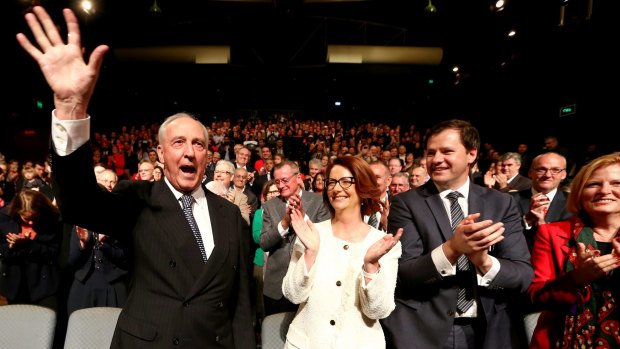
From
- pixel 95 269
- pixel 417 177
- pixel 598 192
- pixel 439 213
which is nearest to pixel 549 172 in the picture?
pixel 417 177

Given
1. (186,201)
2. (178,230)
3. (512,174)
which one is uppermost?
(512,174)

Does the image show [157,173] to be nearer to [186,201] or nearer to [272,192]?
[272,192]

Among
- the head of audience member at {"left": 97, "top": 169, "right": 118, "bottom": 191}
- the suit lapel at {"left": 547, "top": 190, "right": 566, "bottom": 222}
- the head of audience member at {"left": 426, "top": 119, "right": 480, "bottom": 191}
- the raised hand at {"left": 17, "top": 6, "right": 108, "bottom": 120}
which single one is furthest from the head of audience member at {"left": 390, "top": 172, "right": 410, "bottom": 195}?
the raised hand at {"left": 17, "top": 6, "right": 108, "bottom": 120}

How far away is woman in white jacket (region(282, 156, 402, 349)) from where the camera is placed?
167 cm

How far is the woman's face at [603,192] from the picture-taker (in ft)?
5.48

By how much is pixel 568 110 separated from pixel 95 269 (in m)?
8.76

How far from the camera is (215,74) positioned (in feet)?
44.3

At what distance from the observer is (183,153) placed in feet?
5.12

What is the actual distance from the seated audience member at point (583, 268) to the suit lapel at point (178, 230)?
56.3 inches

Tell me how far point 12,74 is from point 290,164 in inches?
351

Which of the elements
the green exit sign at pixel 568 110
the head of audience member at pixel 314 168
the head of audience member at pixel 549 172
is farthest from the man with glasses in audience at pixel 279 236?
the green exit sign at pixel 568 110

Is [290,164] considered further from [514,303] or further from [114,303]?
[514,303]

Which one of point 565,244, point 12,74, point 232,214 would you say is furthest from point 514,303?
point 12,74

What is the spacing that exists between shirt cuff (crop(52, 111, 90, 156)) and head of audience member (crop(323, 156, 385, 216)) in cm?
114
